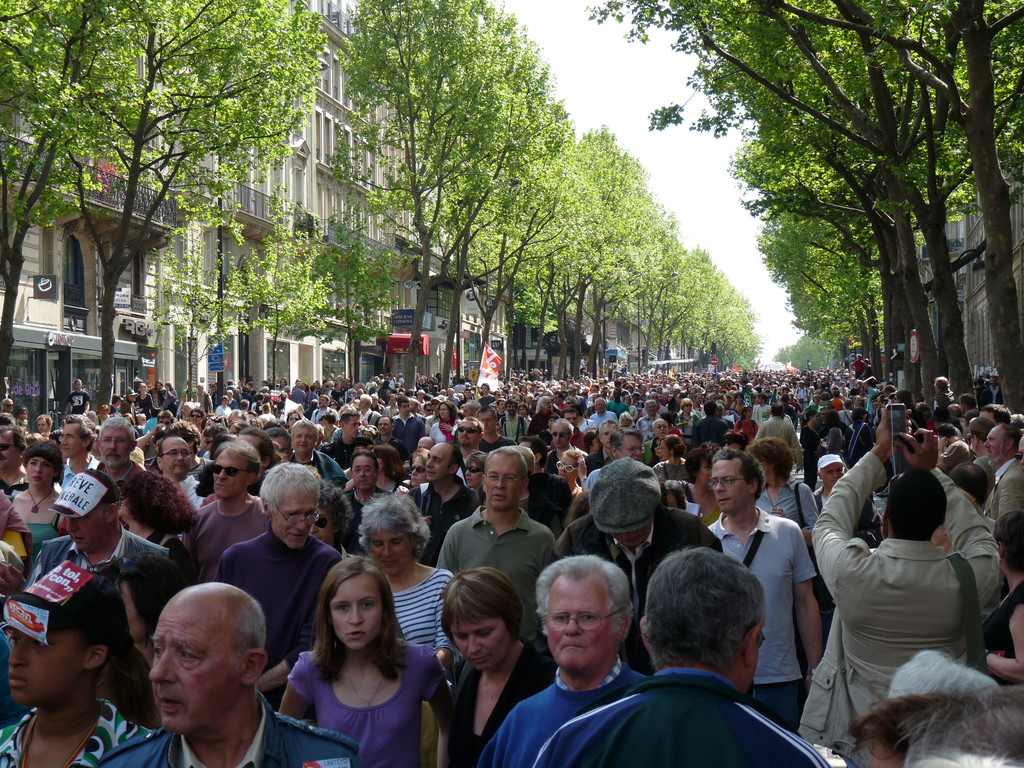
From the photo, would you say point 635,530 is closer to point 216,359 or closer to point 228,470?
point 228,470

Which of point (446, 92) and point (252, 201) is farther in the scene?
point (252, 201)

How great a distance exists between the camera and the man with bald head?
3.03 m

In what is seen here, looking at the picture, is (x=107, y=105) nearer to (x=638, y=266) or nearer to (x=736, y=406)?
(x=736, y=406)

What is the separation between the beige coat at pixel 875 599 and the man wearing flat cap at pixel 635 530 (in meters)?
0.64

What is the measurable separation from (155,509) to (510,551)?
1.80 meters

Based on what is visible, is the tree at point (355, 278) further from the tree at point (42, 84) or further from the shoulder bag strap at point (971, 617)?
the shoulder bag strap at point (971, 617)

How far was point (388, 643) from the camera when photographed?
4305 millimetres

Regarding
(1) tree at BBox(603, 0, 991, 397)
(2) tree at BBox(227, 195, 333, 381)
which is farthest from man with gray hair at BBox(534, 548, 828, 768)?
(2) tree at BBox(227, 195, 333, 381)

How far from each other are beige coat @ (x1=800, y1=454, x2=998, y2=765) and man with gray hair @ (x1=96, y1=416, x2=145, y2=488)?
4.85 m

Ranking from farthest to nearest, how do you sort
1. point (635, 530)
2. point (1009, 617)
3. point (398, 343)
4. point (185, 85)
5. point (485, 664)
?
point (398, 343), point (185, 85), point (635, 530), point (1009, 617), point (485, 664)

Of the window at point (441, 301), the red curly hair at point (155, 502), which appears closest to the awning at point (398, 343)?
the window at point (441, 301)

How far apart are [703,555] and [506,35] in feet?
121

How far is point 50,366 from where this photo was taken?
31844 millimetres

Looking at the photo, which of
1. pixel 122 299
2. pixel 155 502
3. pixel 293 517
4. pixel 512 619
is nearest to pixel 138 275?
pixel 122 299
